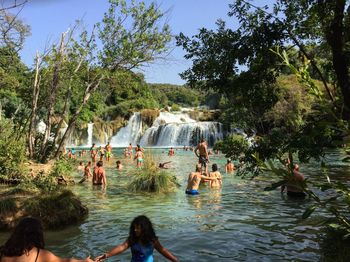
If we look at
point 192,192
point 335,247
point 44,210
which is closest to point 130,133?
point 192,192

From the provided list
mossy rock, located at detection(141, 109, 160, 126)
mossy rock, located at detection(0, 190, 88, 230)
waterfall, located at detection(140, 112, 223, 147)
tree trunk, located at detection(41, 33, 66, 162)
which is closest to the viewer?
mossy rock, located at detection(0, 190, 88, 230)

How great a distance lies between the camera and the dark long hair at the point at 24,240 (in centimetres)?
410

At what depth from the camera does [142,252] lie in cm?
531

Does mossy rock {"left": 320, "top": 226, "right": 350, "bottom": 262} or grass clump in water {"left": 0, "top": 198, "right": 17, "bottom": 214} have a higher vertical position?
grass clump in water {"left": 0, "top": 198, "right": 17, "bottom": 214}

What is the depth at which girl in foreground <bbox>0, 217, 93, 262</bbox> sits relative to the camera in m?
4.09

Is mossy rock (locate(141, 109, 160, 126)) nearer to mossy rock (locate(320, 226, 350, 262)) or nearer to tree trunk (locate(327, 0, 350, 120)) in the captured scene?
mossy rock (locate(320, 226, 350, 262))

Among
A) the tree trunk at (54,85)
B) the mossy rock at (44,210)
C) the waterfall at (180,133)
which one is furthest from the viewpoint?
the waterfall at (180,133)

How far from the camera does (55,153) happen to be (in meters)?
17.2

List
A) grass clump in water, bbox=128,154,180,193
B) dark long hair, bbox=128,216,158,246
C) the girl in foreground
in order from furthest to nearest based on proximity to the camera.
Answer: grass clump in water, bbox=128,154,180,193 < dark long hair, bbox=128,216,158,246 < the girl in foreground

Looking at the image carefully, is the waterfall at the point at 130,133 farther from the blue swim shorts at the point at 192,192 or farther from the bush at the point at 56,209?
the bush at the point at 56,209

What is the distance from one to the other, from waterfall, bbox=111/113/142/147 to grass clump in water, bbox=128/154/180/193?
147 feet

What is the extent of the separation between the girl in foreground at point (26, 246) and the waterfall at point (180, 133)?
47.9 meters

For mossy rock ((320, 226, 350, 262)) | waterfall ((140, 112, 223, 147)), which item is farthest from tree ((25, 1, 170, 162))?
waterfall ((140, 112, 223, 147))

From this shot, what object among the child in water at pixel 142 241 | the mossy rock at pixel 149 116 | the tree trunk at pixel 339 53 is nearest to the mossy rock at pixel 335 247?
the tree trunk at pixel 339 53
